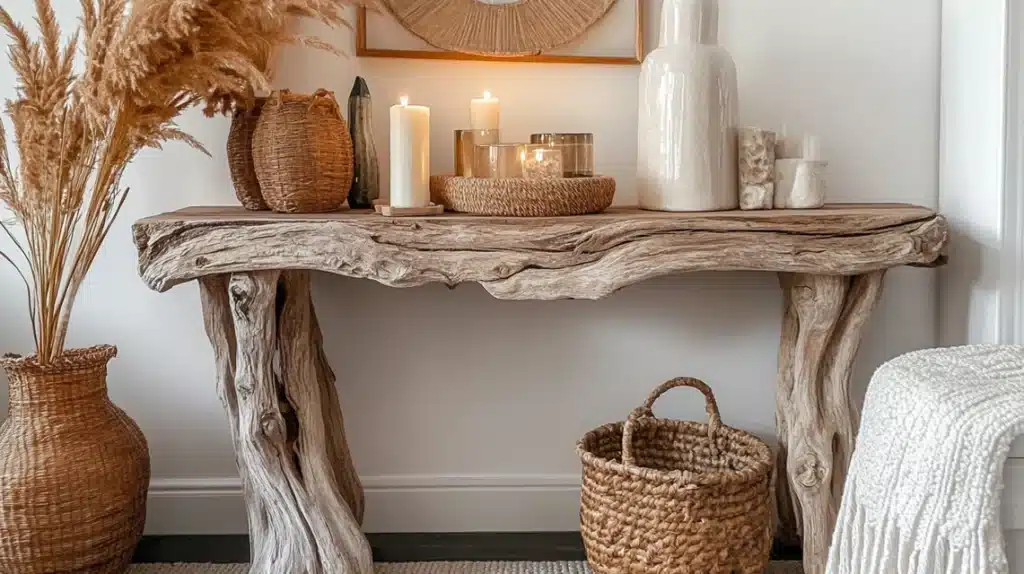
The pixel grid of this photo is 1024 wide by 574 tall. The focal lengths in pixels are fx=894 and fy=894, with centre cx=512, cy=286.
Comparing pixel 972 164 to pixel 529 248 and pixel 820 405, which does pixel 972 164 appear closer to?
pixel 820 405

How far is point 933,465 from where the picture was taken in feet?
3.81

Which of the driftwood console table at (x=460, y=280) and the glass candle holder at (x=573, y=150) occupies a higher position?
the glass candle holder at (x=573, y=150)

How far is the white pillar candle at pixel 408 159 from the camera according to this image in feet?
5.26

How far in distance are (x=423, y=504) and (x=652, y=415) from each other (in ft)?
1.78

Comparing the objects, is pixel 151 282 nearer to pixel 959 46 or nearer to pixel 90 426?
pixel 90 426

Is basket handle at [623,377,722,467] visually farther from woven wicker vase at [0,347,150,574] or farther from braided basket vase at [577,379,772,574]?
woven wicker vase at [0,347,150,574]

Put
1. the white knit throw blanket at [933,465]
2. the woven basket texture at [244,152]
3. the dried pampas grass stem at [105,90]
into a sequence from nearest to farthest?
the white knit throw blanket at [933,465], the dried pampas grass stem at [105,90], the woven basket texture at [244,152]

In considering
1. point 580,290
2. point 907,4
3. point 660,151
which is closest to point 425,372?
point 580,290

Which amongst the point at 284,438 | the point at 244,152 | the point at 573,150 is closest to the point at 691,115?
the point at 573,150

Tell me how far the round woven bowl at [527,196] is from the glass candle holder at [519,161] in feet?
0.23

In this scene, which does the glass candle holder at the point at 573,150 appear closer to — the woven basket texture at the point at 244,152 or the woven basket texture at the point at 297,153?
the woven basket texture at the point at 297,153

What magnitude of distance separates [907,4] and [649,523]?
1.17m

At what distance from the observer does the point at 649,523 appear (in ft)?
5.12

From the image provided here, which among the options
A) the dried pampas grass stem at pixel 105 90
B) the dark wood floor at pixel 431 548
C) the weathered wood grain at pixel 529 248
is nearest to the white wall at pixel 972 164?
the weathered wood grain at pixel 529 248
